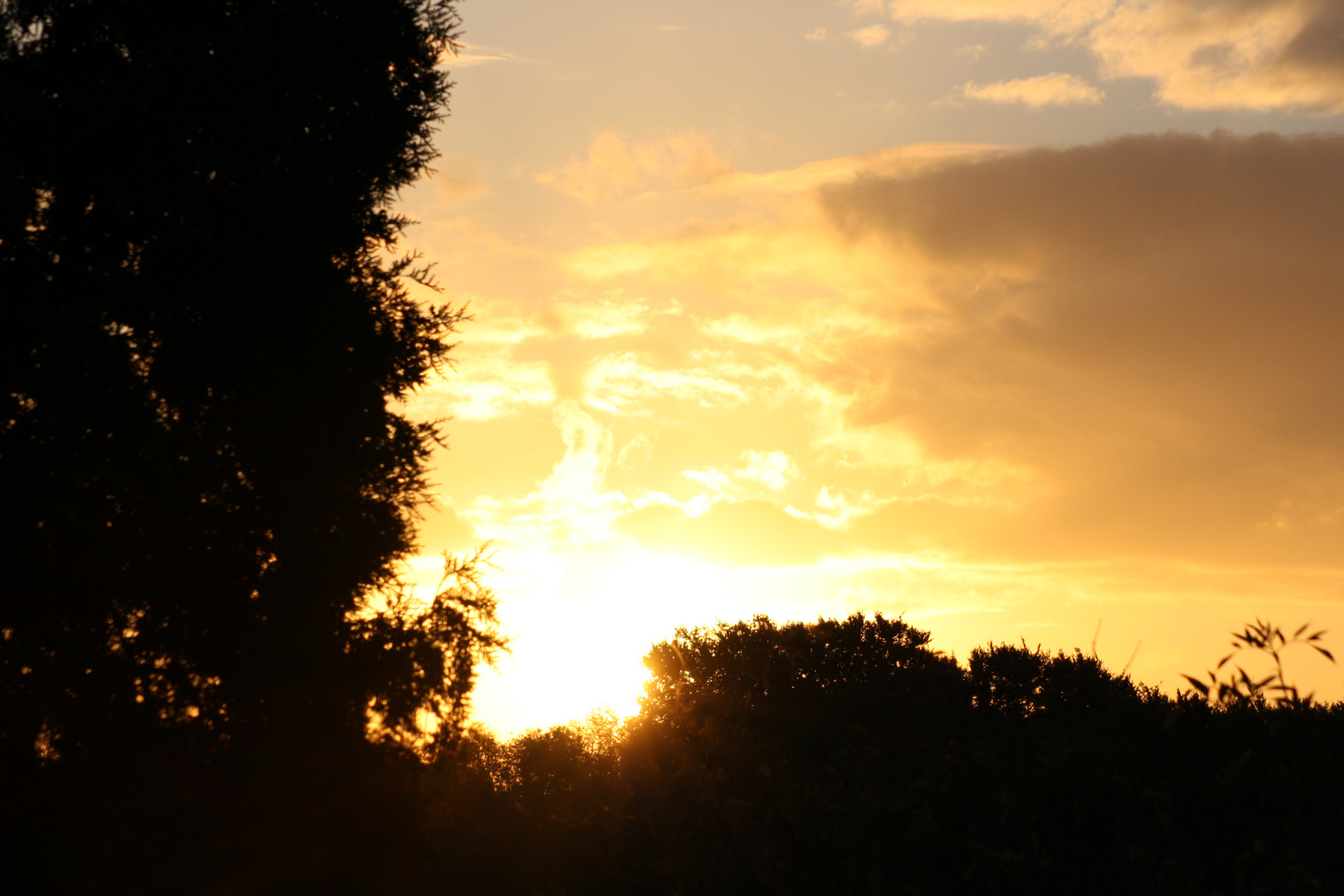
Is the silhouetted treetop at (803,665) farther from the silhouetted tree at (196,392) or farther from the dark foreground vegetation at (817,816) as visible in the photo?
the silhouetted tree at (196,392)

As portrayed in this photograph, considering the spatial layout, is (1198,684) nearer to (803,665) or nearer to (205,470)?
(205,470)

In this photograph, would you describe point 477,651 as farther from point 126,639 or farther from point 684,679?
point 684,679

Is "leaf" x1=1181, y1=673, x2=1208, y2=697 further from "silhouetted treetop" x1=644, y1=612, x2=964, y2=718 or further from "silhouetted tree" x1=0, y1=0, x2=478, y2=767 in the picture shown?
"silhouetted treetop" x1=644, y1=612, x2=964, y2=718

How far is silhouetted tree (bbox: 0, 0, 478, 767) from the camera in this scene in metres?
13.1

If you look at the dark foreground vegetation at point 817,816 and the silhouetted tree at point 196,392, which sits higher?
the silhouetted tree at point 196,392

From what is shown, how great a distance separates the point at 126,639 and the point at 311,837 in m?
4.07

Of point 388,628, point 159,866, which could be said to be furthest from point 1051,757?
point 159,866

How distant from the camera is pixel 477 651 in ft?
51.9

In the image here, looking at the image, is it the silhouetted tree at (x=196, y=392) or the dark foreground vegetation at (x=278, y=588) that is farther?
the silhouetted tree at (x=196, y=392)

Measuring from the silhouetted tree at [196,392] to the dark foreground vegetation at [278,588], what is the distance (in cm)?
5

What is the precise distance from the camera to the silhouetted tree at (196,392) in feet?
42.9

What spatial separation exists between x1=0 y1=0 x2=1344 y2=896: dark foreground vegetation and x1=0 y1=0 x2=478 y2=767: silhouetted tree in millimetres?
48

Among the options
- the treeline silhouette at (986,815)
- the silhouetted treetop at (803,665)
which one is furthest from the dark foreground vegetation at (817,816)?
the silhouetted treetop at (803,665)

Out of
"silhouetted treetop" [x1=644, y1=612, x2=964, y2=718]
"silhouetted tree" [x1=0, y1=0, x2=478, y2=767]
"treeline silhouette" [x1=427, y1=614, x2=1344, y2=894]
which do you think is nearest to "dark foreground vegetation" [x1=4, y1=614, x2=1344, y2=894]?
"treeline silhouette" [x1=427, y1=614, x2=1344, y2=894]
